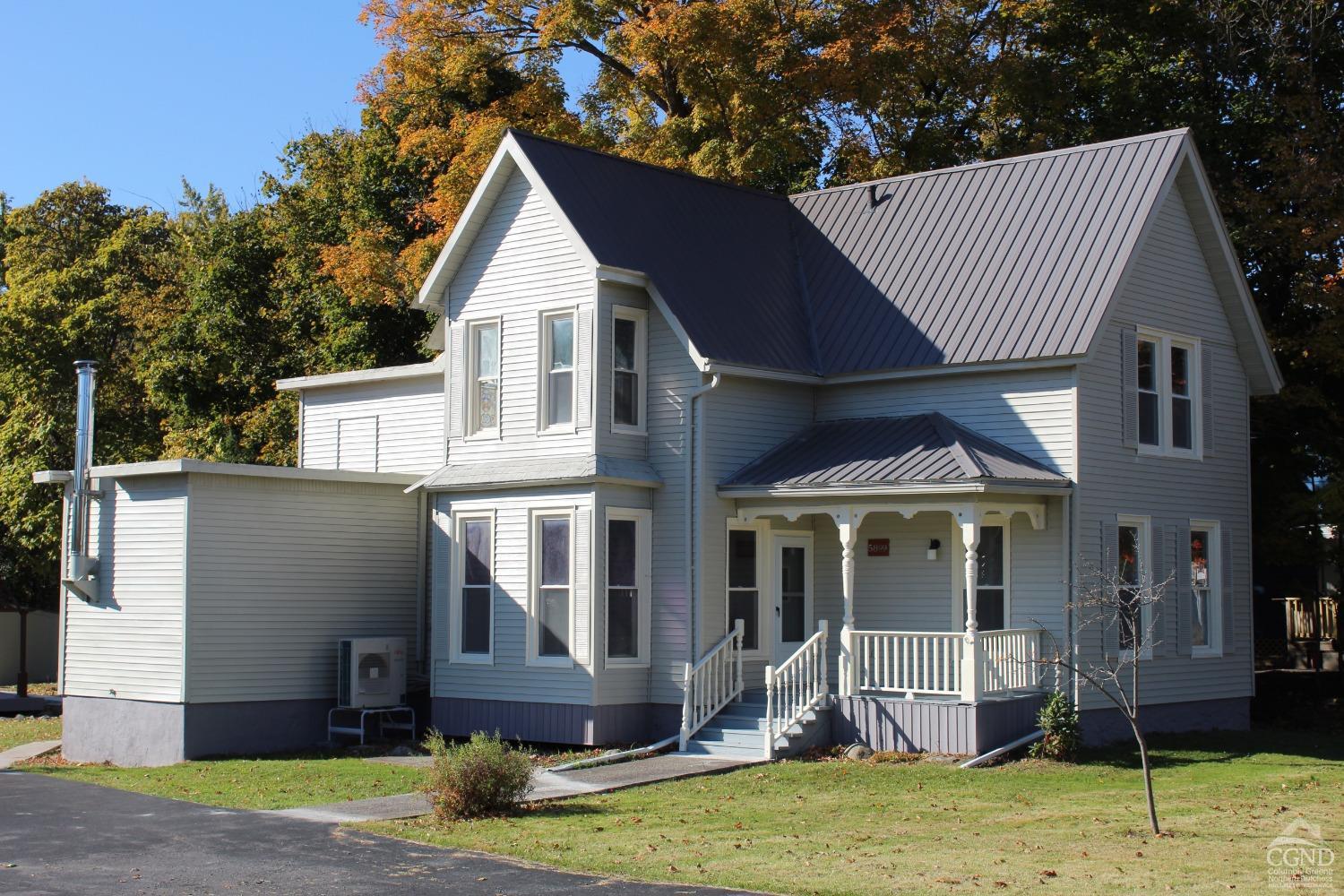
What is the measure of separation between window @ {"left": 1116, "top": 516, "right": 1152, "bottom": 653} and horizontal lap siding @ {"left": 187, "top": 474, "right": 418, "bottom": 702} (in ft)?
34.7

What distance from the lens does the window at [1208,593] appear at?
23.8m

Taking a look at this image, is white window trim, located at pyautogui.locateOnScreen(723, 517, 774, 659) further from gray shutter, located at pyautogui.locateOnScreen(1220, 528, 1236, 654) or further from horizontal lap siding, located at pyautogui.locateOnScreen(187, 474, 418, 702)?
gray shutter, located at pyautogui.locateOnScreen(1220, 528, 1236, 654)

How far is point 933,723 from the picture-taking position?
2012 centimetres

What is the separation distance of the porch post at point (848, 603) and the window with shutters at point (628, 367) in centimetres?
329

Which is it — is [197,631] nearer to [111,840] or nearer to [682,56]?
[111,840]

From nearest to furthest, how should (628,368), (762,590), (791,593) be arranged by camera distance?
(628,368) → (762,590) → (791,593)

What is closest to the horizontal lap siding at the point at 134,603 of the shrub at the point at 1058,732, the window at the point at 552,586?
the window at the point at 552,586

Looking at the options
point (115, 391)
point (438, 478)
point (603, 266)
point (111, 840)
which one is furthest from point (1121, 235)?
point (115, 391)

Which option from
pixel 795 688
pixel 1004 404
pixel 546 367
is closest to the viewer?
pixel 795 688

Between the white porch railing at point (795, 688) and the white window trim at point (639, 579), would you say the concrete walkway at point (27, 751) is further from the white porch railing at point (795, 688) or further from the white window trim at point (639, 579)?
the white porch railing at point (795, 688)

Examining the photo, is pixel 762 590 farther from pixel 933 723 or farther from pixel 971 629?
pixel 971 629

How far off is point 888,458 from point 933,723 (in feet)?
12.0

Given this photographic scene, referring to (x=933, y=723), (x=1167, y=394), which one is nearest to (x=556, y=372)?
(x=933, y=723)

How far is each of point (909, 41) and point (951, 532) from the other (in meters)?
14.5
